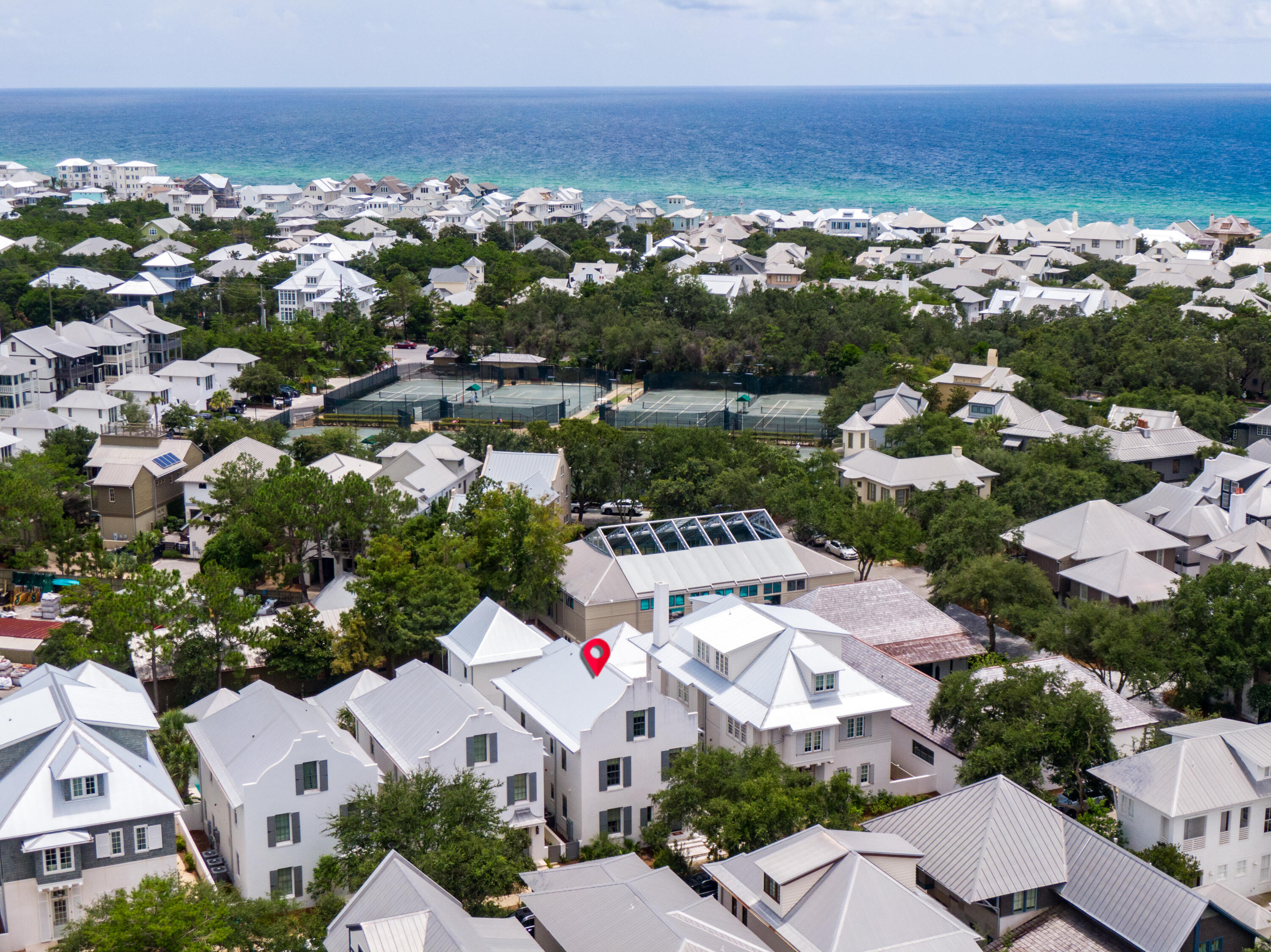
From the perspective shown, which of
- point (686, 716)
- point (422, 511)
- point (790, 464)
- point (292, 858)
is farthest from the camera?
point (790, 464)

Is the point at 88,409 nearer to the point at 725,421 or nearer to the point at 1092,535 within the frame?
the point at 725,421

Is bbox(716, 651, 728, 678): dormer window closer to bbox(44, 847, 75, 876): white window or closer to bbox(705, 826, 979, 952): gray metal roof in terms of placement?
bbox(705, 826, 979, 952): gray metal roof

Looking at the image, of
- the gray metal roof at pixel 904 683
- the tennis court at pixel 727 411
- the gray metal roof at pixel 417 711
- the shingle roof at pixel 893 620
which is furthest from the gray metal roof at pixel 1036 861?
the tennis court at pixel 727 411

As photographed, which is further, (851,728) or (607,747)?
(851,728)

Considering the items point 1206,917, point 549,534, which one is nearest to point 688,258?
point 549,534

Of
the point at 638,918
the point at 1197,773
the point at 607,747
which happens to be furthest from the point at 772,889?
the point at 1197,773

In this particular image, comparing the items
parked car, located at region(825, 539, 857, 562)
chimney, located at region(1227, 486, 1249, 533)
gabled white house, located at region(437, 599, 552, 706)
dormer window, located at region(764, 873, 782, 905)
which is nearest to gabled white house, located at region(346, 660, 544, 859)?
gabled white house, located at region(437, 599, 552, 706)

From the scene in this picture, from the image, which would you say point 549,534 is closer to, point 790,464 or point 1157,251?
point 790,464
